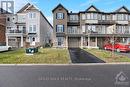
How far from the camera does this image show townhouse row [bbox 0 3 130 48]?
5406 cm

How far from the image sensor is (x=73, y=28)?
55.8 m

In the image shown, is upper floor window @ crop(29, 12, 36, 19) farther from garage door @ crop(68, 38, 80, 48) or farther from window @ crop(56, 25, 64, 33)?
garage door @ crop(68, 38, 80, 48)

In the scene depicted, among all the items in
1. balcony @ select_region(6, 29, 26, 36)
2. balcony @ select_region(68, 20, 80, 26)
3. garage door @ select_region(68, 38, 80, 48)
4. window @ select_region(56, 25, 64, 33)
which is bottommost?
garage door @ select_region(68, 38, 80, 48)

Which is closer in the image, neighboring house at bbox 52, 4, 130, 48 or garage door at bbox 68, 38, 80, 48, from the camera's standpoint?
neighboring house at bbox 52, 4, 130, 48

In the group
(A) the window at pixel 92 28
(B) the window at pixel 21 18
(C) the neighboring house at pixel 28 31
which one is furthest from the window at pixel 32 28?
(A) the window at pixel 92 28

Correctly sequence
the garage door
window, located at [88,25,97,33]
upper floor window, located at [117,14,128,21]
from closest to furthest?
1. window, located at [88,25,97,33]
2. upper floor window, located at [117,14,128,21]
3. the garage door

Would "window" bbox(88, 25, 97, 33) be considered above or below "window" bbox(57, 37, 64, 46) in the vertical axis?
above

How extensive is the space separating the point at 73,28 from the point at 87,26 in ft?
11.3

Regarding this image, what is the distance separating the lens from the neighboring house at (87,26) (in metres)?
54.0

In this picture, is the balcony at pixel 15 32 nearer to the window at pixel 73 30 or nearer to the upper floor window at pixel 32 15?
the upper floor window at pixel 32 15

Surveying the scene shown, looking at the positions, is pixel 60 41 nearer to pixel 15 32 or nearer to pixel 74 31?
pixel 74 31

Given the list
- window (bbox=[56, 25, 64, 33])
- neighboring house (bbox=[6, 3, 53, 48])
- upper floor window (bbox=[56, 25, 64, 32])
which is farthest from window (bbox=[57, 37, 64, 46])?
neighboring house (bbox=[6, 3, 53, 48])

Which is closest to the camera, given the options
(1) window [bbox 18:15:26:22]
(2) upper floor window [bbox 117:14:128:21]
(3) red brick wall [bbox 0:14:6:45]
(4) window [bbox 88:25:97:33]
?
(4) window [bbox 88:25:97:33]

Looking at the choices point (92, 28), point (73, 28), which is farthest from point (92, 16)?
point (73, 28)
